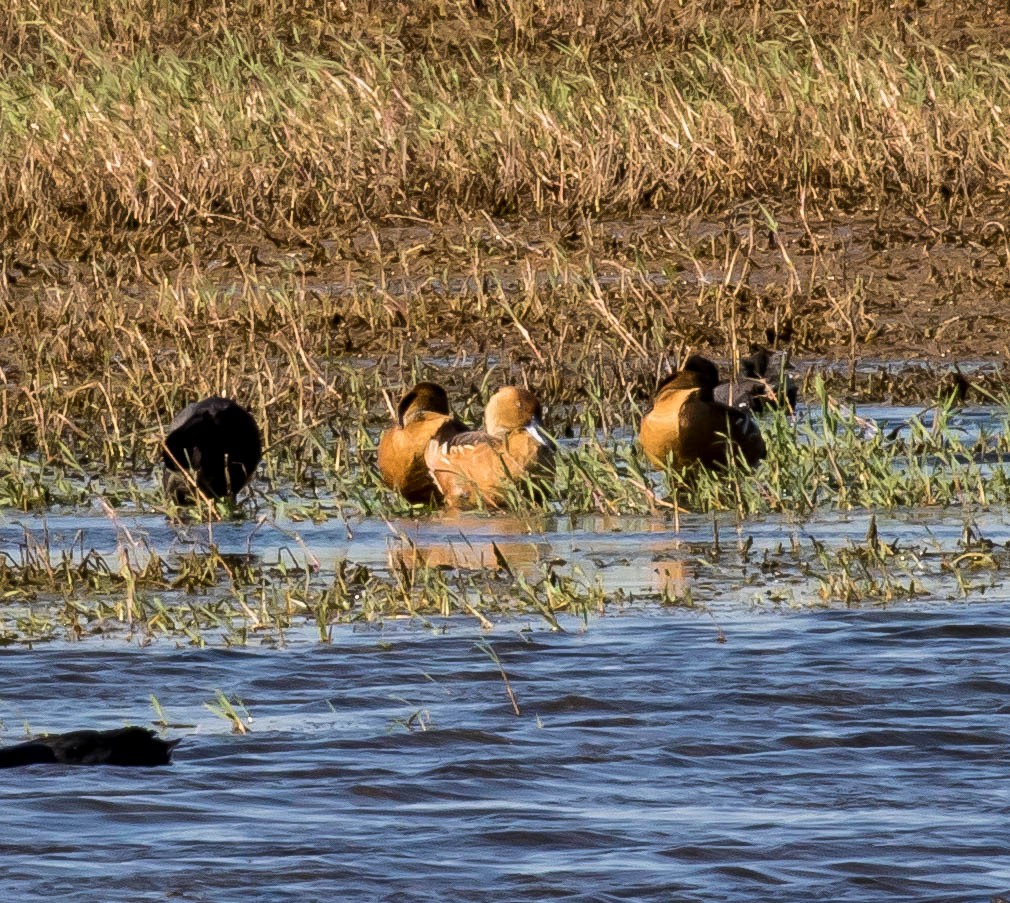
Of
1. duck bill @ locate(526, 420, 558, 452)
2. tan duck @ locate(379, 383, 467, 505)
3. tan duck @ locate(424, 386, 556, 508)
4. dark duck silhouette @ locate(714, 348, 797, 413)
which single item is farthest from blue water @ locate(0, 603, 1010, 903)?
dark duck silhouette @ locate(714, 348, 797, 413)

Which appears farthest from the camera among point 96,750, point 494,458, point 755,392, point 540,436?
point 755,392

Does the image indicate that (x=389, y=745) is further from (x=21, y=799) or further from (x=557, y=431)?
(x=557, y=431)

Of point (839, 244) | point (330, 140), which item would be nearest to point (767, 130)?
point (839, 244)

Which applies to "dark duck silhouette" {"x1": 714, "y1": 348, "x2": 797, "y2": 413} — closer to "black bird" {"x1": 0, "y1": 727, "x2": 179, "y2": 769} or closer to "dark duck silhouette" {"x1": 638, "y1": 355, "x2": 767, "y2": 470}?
"dark duck silhouette" {"x1": 638, "y1": 355, "x2": 767, "y2": 470}

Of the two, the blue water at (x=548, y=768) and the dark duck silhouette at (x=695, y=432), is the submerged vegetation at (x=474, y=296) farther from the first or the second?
the blue water at (x=548, y=768)

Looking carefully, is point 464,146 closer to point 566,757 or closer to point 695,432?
point 695,432

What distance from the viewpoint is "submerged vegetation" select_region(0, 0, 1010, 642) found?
262 inches

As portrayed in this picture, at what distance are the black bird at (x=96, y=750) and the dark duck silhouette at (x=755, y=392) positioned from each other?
3.89 metres

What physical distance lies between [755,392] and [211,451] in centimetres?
224

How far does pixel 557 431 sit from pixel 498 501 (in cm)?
159

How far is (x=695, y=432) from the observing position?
783 cm

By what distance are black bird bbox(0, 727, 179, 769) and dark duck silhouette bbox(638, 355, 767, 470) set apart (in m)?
3.30

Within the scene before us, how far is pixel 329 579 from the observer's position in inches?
261

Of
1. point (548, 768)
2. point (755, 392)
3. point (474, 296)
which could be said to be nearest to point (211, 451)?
point (755, 392)
